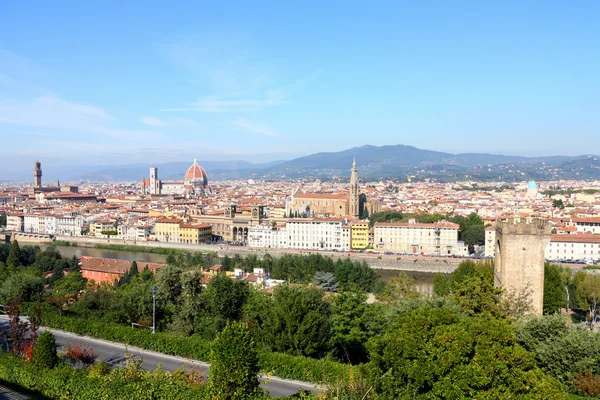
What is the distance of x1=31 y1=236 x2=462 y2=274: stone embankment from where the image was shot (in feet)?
94.2

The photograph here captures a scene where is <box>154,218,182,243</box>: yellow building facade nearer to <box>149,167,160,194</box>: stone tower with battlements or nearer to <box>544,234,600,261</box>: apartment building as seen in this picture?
<box>544,234,600,261</box>: apartment building

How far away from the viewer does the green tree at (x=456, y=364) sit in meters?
4.97

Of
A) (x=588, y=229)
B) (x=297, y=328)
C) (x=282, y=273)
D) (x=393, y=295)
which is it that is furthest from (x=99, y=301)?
(x=588, y=229)

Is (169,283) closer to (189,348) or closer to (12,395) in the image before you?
(189,348)

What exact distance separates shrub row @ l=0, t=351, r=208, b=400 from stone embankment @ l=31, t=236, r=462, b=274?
2342 cm

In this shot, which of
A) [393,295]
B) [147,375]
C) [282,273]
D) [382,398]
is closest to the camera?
[382,398]

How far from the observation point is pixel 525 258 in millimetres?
10391

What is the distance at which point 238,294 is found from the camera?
10.1 metres

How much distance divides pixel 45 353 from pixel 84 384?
82 centimetres

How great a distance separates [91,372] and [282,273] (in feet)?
53.8

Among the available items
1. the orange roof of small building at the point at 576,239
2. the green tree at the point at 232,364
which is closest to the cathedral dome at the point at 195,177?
the orange roof of small building at the point at 576,239

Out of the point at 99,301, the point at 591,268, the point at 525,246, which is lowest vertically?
the point at 591,268

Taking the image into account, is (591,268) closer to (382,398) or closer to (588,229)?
(588,229)

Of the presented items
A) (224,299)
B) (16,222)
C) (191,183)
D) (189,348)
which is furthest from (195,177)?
(189,348)
